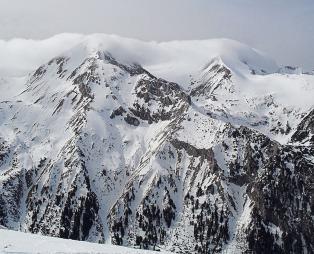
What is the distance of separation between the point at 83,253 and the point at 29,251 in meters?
6.25

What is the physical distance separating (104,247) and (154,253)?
21.0 feet

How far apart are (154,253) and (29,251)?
50.1ft

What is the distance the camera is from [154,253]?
2694 inches

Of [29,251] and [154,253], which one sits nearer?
[29,251]

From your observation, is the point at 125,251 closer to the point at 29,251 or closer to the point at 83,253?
the point at 83,253

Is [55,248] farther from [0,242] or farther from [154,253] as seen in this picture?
[154,253]

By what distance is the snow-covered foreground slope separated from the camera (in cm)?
6450

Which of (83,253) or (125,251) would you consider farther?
(125,251)

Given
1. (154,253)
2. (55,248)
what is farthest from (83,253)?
(154,253)

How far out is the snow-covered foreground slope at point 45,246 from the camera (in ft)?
212

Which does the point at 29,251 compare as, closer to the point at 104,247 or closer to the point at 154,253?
the point at 104,247

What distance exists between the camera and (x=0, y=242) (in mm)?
67062

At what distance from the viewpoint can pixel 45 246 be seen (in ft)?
219

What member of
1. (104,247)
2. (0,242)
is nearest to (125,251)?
(104,247)
